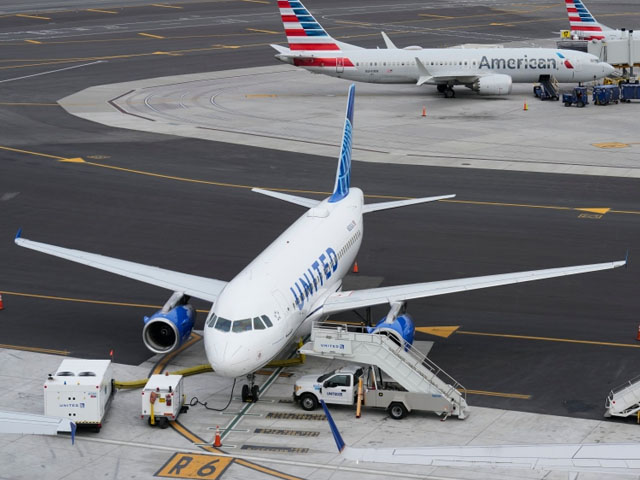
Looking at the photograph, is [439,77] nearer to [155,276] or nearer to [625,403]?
[155,276]

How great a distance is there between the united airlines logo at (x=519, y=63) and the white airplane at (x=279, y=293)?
2045 inches

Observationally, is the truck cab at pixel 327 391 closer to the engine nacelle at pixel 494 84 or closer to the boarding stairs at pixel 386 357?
the boarding stairs at pixel 386 357

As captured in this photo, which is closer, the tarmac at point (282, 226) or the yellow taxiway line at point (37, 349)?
the tarmac at point (282, 226)

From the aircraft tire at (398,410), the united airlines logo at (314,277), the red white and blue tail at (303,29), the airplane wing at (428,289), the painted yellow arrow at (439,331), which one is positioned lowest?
the painted yellow arrow at (439,331)

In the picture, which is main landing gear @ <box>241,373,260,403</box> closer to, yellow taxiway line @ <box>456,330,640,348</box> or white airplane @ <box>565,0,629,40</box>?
yellow taxiway line @ <box>456,330,640,348</box>

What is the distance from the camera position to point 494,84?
9788 cm

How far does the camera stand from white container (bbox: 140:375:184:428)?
1490 inches

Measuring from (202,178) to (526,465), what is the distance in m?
49.8

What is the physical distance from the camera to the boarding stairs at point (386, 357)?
126 ft

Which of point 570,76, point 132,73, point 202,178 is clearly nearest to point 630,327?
point 202,178

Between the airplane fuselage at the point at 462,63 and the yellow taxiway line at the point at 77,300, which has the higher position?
the airplane fuselage at the point at 462,63

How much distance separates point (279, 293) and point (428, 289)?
6.72 metres

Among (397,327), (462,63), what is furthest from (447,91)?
(397,327)

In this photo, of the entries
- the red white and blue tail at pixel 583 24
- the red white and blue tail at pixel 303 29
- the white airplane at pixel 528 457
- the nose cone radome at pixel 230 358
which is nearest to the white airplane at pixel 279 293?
the nose cone radome at pixel 230 358
